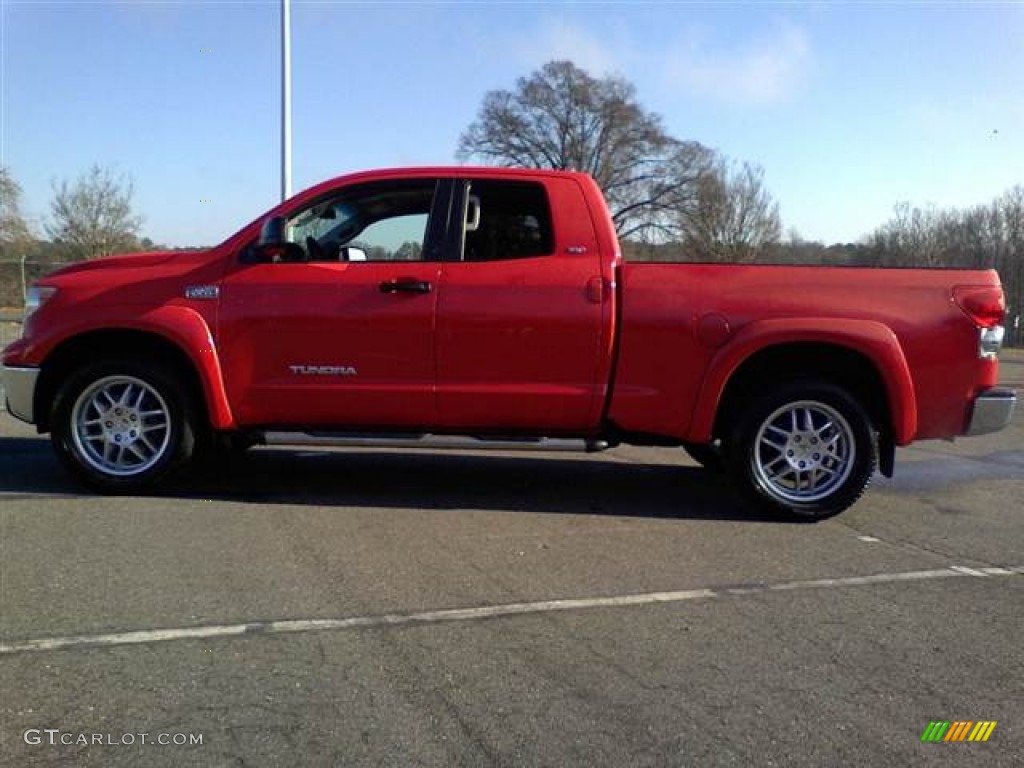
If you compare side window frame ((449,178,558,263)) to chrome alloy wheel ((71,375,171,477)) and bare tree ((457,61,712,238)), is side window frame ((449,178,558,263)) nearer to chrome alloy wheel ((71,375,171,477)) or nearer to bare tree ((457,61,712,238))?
chrome alloy wheel ((71,375,171,477))

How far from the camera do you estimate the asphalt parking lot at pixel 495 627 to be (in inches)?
111

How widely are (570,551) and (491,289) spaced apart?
1.67 metres

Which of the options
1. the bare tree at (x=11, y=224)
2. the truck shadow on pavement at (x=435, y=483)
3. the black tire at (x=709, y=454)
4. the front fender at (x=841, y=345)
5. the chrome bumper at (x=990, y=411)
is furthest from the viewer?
the bare tree at (x=11, y=224)

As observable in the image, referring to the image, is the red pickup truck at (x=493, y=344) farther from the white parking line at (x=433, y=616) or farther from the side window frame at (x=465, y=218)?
the white parking line at (x=433, y=616)

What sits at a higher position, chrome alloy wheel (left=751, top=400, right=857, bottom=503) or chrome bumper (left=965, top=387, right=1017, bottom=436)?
chrome bumper (left=965, top=387, right=1017, bottom=436)

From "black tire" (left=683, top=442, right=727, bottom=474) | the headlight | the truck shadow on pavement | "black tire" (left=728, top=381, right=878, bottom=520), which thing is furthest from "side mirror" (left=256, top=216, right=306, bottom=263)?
"black tire" (left=728, top=381, right=878, bottom=520)

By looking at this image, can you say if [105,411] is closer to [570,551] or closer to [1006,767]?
[570,551]

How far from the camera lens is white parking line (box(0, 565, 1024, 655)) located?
348 centimetres

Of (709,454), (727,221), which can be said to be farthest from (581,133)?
(709,454)

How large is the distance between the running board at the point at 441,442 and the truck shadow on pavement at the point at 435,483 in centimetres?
41

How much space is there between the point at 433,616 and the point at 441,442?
189 centimetres

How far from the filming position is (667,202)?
167 ft

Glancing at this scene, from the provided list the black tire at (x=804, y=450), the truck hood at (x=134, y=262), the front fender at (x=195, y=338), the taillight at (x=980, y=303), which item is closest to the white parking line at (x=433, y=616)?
the black tire at (x=804, y=450)

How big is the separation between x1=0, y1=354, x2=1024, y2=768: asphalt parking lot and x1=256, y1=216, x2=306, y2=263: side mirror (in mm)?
1581
